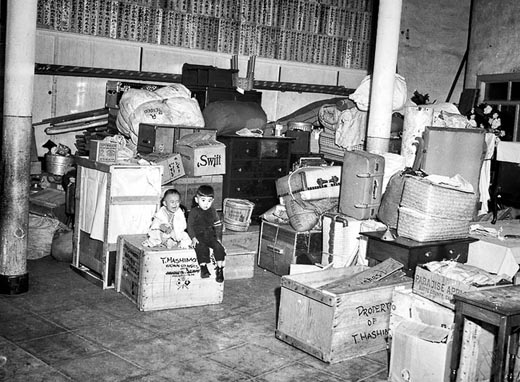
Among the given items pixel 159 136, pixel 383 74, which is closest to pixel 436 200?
pixel 383 74

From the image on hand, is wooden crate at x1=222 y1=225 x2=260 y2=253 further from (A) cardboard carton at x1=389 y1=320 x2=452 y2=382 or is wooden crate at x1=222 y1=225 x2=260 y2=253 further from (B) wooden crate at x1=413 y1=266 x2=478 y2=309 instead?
(A) cardboard carton at x1=389 y1=320 x2=452 y2=382

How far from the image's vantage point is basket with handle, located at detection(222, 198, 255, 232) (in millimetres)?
7977

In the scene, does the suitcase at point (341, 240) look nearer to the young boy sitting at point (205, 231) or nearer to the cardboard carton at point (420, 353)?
the young boy sitting at point (205, 231)

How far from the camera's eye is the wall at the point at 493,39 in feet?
34.5

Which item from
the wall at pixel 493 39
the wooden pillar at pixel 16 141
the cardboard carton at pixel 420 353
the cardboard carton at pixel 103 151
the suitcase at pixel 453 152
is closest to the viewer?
the cardboard carton at pixel 420 353

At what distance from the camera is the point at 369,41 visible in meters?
12.1

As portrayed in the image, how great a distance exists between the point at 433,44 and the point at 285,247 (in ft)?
20.8

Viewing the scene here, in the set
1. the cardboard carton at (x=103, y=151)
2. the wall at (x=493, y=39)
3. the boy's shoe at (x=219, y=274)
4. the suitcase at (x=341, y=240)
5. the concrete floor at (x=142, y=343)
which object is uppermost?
the wall at (x=493, y=39)

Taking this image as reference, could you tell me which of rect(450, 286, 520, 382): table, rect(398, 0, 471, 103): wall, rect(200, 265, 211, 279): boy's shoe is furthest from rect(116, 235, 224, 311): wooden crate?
rect(398, 0, 471, 103): wall

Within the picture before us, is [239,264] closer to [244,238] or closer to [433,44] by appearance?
[244,238]

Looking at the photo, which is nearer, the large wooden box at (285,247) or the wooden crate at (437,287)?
the wooden crate at (437,287)

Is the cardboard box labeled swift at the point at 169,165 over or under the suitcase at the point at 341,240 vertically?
over

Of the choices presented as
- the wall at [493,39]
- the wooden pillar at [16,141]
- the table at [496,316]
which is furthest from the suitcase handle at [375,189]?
the wall at [493,39]

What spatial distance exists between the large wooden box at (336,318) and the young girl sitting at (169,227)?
1.27 m
